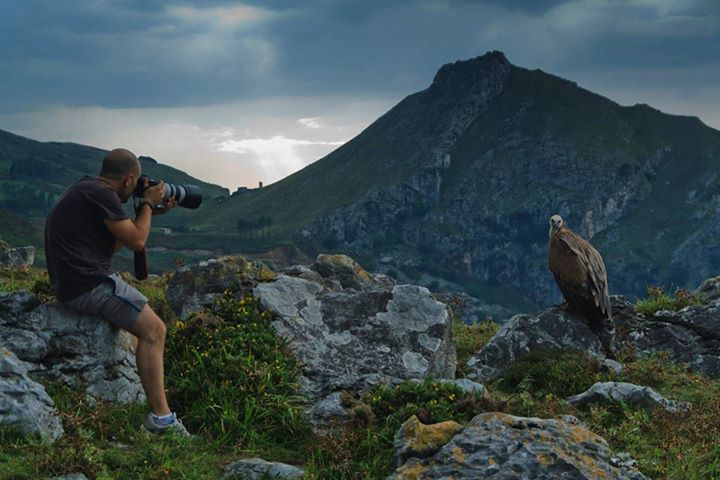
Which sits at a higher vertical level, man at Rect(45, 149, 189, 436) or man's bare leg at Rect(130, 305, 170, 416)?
man at Rect(45, 149, 189, 436)

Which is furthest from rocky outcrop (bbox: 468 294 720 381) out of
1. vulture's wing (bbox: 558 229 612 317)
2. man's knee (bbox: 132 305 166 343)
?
man's knee (bbox: 132 305 166 343)

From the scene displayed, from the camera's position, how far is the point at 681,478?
7809 millimetres

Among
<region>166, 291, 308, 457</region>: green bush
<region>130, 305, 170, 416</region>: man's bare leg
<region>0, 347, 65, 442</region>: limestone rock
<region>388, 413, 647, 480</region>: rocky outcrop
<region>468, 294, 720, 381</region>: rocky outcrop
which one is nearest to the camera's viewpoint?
<region>388, 413, 647, 480</region>: rocky outcrop

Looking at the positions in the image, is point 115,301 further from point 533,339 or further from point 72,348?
point 533,339

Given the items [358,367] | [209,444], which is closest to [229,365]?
[209,444]

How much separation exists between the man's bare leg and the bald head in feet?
5.79

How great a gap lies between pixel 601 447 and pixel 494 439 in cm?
117

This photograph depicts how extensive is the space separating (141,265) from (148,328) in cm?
131

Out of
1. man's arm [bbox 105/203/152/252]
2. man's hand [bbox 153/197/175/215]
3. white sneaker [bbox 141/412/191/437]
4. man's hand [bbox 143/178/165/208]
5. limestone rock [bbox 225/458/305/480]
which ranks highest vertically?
man's hand [bbox 143/178/165/208]

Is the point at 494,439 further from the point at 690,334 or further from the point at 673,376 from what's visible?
the point at 690,334

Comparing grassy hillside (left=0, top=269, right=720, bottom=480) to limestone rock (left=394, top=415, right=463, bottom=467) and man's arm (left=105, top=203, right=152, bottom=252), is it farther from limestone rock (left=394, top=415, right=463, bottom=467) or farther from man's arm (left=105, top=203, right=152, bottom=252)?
man's arm (left=105, top=203, right=152, bottom=252)

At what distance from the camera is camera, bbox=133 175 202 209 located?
9.20 meters

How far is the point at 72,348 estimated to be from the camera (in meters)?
9.73

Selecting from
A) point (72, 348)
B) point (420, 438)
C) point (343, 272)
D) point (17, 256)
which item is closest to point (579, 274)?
point (343, 272)
